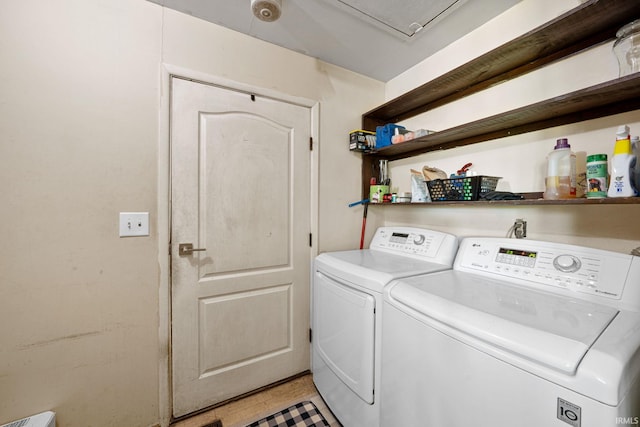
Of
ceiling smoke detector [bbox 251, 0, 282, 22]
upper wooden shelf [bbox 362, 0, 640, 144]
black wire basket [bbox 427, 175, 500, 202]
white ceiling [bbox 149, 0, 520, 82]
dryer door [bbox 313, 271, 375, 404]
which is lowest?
dryer door [bbox 313, 271, 375, 404]

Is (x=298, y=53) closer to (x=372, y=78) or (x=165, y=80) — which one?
(x=372, y=78)

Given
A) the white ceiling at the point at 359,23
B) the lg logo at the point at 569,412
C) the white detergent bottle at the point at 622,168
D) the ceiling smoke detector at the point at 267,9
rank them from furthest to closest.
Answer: the white ceiling at the point at 359,23, the ceiling smoke detector at the point at 267,9, the white detergent bottle at the point at 622,168, the lg logo at the point at 569,412

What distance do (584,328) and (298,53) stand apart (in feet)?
6.69

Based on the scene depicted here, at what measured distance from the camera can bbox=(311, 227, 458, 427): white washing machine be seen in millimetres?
1193

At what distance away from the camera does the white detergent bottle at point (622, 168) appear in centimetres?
92

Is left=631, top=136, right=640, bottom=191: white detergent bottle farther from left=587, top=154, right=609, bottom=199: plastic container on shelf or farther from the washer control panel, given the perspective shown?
the washer control panel

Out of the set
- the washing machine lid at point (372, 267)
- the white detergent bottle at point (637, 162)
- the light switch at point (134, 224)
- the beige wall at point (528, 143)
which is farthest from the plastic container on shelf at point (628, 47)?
the light switch at point (134, 224)

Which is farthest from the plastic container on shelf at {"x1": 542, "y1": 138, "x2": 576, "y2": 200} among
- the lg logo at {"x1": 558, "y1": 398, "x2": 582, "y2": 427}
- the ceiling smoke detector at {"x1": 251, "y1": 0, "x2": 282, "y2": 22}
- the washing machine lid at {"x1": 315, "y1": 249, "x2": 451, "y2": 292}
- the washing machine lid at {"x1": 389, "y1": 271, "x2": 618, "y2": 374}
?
the ceiling smoke detector at {"x1": 251, "y1": 0, "x2": 282, "y2": 22}

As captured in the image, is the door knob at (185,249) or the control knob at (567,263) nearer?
the control knob at (567,263)

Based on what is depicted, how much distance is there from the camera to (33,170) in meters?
1.19

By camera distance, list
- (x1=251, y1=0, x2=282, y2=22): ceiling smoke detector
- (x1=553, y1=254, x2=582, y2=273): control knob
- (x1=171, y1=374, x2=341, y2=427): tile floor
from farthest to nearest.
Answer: (x1=171, y1=374, x2=341, y2=427): tile floor, (x1=251, y1=0, x2=282, y2=22): ceiling smoke detector, (x1=553, y1=254, x2=582, y2=273): control knob

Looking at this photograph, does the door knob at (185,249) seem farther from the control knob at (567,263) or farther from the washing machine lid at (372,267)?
the control knob at (567,263)

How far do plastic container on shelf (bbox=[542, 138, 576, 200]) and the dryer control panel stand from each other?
0.74 ft

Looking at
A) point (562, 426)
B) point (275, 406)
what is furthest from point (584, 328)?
point (275, 406)
